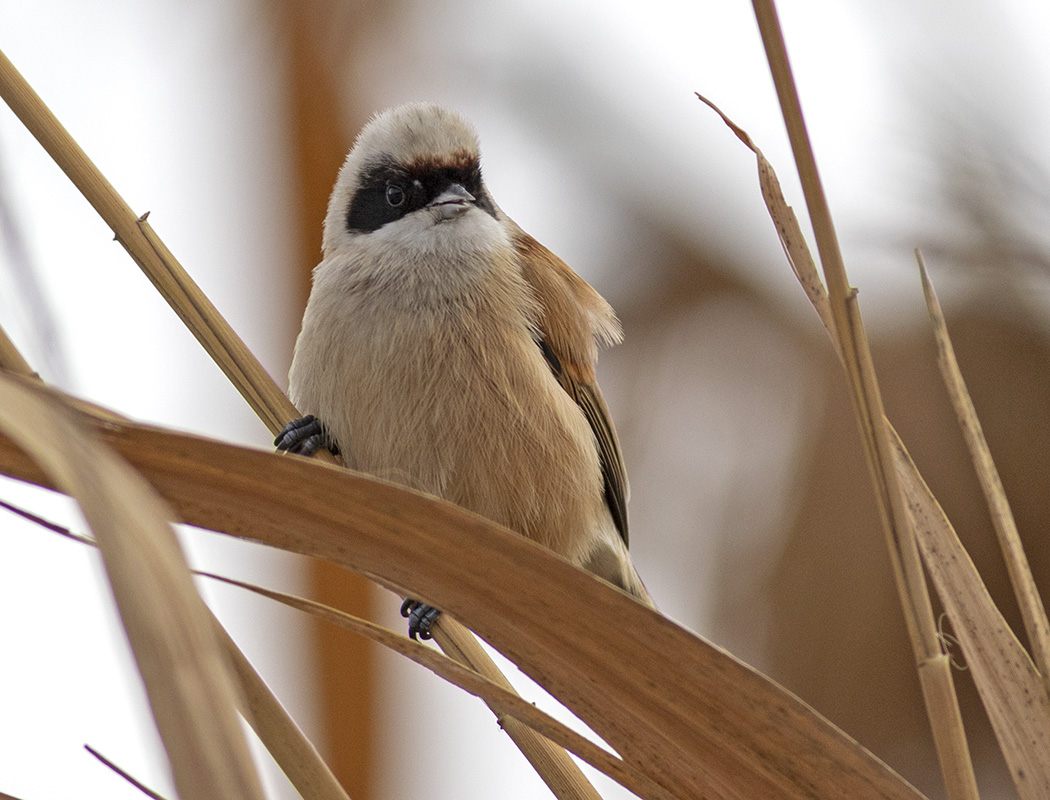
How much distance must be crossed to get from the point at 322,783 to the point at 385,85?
2583 millimetres

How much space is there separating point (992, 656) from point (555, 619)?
0.31 metres

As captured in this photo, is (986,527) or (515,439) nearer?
(515,439)

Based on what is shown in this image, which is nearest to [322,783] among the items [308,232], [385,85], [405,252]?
[405,252]

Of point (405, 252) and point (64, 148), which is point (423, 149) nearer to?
point (405, 252)

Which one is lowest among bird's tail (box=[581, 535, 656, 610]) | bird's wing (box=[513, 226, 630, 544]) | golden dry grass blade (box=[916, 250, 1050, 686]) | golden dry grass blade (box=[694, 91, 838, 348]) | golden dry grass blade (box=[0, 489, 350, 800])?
golden dry grass blade (box=[0, 489, 350, 800])

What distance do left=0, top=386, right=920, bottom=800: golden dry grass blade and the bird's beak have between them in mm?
1305

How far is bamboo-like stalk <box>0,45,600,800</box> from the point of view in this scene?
2.58 feet

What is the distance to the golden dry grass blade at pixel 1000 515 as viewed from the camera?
63 cm

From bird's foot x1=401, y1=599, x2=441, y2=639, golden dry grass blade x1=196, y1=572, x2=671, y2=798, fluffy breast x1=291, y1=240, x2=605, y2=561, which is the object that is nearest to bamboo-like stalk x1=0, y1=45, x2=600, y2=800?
golden dry grass blade x1=196, y1=572, x2=671, y2=798

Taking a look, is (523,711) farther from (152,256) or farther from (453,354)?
(453,354)

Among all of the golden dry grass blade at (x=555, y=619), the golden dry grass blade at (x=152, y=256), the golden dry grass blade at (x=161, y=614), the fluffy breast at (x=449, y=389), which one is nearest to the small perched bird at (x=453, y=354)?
the fluffy breast at (x=449, y=389)

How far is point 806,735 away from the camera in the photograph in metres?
0.51

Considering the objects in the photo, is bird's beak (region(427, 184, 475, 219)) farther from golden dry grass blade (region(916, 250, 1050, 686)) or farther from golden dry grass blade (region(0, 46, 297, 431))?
golden dry grass blade (region(916, 250, 1050, 686))

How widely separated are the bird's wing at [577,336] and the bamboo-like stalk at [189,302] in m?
0.77
